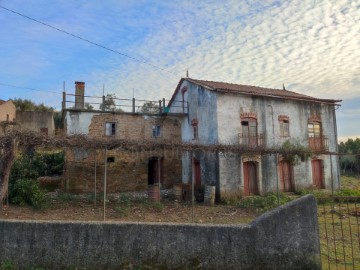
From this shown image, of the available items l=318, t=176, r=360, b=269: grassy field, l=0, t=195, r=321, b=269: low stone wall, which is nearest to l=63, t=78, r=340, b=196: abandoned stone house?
l=318, t=176, r=360, b=269: grassy field

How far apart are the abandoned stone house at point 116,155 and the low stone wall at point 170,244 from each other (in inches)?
495

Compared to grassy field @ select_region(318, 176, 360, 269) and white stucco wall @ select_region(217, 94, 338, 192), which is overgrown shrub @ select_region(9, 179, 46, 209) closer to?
white stucco wall @ select_region(217, 94, 338, 192)

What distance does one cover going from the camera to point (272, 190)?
677 inches

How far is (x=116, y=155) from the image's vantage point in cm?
1850

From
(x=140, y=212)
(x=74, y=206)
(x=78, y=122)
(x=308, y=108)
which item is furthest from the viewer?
(x=308, y=108)

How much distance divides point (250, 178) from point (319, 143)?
19.8 ft

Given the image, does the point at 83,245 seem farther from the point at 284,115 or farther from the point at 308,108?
the point at 308,108

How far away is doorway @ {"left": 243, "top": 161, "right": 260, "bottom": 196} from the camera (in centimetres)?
1677

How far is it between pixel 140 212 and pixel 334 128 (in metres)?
14.9

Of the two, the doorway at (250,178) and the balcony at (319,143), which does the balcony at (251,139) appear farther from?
the balcony at (319,143)

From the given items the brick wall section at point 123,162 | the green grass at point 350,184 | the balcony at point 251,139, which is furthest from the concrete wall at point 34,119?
the green grass at point 350,184

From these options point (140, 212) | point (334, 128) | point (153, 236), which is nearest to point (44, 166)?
point (140, 212)

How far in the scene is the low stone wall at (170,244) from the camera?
4.21 metres

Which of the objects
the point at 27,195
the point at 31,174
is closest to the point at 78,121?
the point at 31,174
